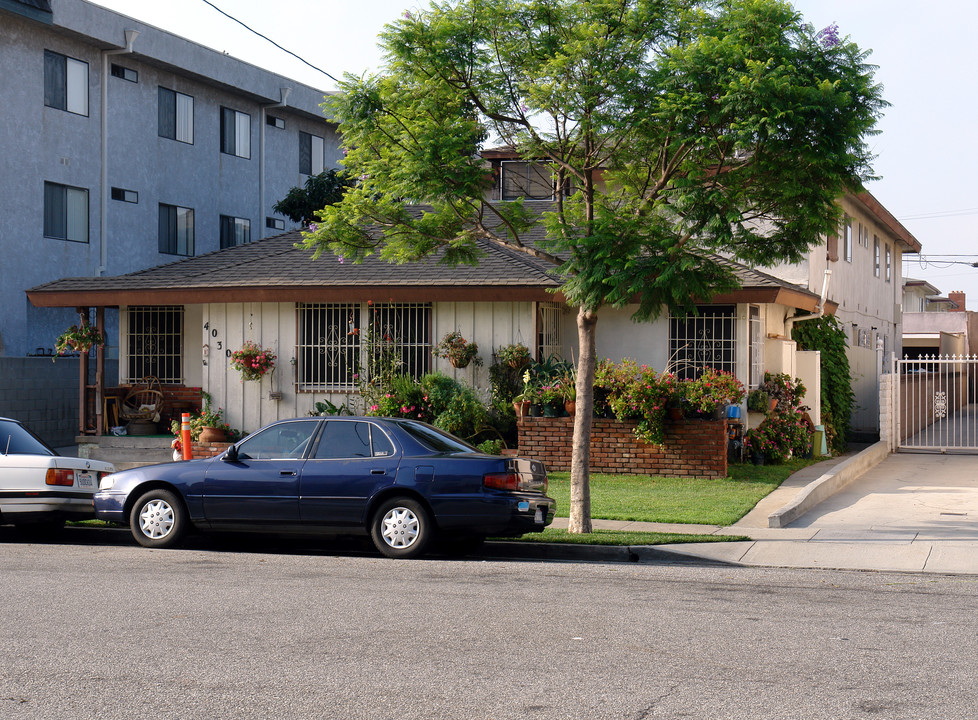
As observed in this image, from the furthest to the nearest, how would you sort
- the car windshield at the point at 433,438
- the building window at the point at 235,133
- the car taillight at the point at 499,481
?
the building window at the point at 235,133 → the car windshield at the point at 433,438 → the car taillight at the point at 499,481

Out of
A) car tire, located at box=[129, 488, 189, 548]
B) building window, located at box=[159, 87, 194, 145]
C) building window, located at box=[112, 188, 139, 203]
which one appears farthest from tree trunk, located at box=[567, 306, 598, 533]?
building window, located at box=[159, 87, 194, 145]

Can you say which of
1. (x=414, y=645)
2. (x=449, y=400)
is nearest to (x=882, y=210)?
(x=449, y=400)

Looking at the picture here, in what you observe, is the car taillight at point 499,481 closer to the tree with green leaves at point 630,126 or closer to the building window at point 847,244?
the tree with green leaves at point 630,126

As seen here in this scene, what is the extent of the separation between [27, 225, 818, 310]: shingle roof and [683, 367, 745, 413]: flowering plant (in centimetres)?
143

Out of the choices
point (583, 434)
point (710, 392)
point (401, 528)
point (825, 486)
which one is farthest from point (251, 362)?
point (825, 486)

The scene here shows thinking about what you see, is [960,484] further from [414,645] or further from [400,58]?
[414,645]

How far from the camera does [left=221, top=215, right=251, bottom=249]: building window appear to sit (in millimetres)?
31516

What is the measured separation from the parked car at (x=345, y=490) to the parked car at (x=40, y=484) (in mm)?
657

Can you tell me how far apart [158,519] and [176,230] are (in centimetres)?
2008

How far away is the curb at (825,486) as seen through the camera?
12.6 m

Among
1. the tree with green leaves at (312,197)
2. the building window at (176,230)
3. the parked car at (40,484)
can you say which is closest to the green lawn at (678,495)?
the parked car at (40,484)

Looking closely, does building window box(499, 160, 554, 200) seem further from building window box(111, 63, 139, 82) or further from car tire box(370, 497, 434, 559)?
car tire box(370, 497, 434, 559)

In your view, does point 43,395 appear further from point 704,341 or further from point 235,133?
point 704,341

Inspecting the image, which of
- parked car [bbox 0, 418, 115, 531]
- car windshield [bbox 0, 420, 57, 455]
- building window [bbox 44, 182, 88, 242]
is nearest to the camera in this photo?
parked car [bbox 0, 418, 115, 531]
